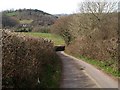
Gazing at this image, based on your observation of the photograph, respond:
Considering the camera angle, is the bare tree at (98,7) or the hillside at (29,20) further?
the hillside at (29,20)

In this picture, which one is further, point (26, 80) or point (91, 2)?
point (91, 2)

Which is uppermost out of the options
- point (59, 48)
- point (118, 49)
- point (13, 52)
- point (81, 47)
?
point (13, 52)

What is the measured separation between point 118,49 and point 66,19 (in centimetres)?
4540

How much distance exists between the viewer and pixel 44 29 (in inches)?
3295

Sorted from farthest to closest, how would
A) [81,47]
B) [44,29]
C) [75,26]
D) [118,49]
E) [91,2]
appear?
[44,29] → [75,26] → [91,2] → [81,47] → [118,49]

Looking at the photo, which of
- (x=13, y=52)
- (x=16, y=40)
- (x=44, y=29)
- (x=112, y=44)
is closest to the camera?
(x=13, y=52)

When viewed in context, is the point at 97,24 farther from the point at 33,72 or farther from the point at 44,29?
the point at 44,29

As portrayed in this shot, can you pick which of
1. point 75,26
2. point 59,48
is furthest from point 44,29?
point 75,26

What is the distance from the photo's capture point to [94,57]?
116 ft

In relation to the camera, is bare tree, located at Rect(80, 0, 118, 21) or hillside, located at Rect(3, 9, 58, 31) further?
hillside, located at Rect(3, 9, 58, 31)

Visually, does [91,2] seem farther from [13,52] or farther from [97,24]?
[13,52]

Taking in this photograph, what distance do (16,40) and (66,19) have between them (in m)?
56.2

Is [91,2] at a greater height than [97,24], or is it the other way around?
[91,2]

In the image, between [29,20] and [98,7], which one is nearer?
[98,7]
